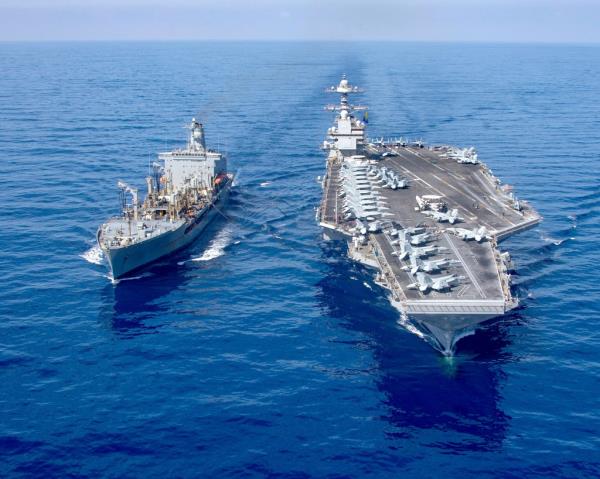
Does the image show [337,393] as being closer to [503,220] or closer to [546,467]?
[546,467]

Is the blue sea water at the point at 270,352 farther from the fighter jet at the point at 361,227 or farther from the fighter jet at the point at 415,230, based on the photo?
the fighter jet at the point at 415,230

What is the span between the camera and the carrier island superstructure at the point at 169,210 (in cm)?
4684

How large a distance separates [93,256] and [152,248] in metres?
4.75

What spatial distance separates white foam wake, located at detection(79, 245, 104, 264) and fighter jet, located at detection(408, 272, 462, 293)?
25094 mm

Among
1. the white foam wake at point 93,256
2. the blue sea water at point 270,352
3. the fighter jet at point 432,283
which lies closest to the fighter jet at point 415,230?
the blue sea water at point 270,352

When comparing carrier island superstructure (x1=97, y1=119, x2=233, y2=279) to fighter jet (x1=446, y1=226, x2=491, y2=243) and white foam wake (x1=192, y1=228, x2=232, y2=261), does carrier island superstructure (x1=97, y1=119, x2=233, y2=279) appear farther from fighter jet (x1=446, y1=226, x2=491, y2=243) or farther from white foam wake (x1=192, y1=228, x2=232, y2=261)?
fighter jet (x1=446, y1=226, x2=491, y2=243)

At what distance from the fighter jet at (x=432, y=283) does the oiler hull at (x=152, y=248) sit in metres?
21.3

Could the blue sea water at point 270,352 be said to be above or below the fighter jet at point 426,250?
below

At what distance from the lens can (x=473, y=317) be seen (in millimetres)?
32812

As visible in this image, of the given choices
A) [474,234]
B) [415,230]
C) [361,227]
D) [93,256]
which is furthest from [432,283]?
[93,256]

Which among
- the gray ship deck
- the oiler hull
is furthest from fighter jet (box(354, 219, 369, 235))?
the oiler hull

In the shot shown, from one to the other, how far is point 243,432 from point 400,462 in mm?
7078

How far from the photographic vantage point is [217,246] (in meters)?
52.7

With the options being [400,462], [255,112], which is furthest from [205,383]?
[255,112]
